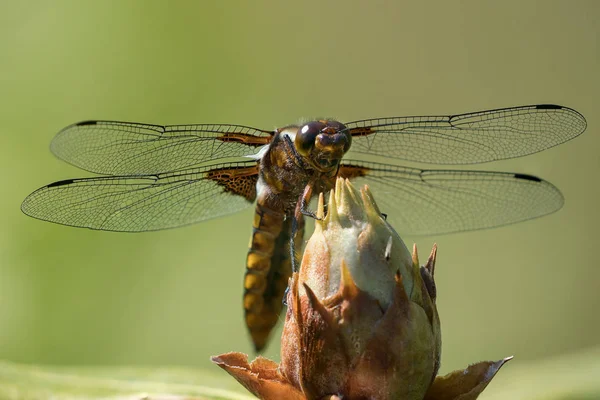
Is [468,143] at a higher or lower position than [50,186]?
higher

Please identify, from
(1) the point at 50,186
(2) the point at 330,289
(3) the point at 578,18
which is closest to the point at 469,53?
(3) the point at 578,18

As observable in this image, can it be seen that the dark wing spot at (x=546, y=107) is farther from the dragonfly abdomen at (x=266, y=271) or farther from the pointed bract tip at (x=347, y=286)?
the pointed bract tip at (x=347, y=286)

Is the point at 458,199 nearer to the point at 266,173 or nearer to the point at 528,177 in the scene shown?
the point at 528,177

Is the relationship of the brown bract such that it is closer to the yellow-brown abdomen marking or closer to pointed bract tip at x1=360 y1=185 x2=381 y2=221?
pointed bract tip at x1=360 y1=185 x2=381 y2=221

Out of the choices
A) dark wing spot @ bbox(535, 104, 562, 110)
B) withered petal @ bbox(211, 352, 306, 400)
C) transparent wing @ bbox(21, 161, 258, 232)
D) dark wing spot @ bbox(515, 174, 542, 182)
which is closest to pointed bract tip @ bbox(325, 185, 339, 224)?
withered petal @ bbox(211, 352, 306, 400)

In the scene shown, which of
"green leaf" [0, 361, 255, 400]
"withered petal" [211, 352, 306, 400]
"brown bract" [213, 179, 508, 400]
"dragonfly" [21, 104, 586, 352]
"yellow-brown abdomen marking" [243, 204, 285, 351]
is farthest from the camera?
"yellow-brown abdomen marking" [243, 204, 285, 351]

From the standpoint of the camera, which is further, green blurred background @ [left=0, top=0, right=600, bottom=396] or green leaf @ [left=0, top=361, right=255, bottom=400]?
green blurred background @ [left=0, top=0, right=600, bottom=396]

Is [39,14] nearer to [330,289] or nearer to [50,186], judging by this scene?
[50,186]

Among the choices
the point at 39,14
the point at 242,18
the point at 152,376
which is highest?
the point at 242,18
